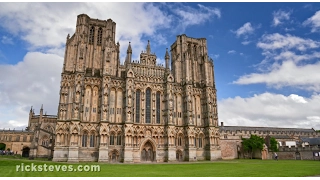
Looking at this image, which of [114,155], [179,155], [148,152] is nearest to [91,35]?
[114,155]

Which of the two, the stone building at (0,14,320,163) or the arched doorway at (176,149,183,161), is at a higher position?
the stone building at (0,14,320,163)

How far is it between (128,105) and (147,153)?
1222 centimetres

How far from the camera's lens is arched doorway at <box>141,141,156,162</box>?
5458 cm

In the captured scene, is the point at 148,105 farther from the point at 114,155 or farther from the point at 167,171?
the point at 167,171

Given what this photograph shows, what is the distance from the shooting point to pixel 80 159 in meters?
48.6

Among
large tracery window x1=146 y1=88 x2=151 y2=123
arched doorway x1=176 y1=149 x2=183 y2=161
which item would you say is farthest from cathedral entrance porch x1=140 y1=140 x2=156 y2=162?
arched doorway x1=176 y1=149 x2=183 y2=161

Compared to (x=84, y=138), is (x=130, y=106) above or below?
above

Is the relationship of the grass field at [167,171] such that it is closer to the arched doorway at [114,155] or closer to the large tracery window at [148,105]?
the arched doorway at [114,155]

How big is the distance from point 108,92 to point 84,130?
31.8ft

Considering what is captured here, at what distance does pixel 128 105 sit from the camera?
53.4 meters

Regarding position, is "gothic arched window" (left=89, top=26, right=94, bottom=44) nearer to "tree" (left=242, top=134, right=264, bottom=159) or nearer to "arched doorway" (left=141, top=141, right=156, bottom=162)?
"arched doorway" (left=141, top=141, right=156, bottom=162)

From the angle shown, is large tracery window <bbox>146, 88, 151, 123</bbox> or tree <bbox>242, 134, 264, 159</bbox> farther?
tree <bbox>242, 134, 264, 159</bbox>

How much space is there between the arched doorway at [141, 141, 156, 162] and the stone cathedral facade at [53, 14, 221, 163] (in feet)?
0.74

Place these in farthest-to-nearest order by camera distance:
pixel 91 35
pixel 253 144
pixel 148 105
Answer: pixel 253 144, pixel 91 35, pixel 148 105
